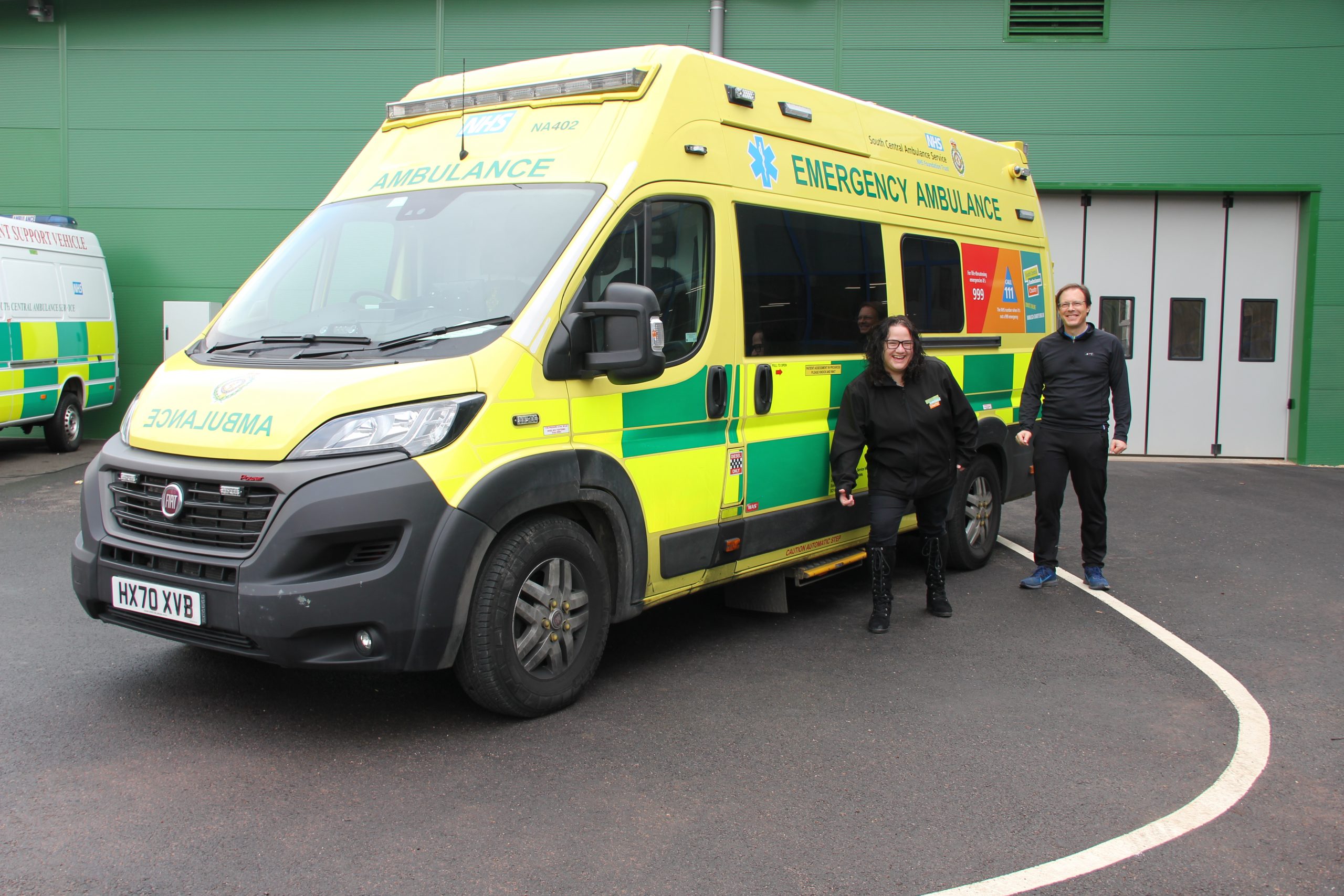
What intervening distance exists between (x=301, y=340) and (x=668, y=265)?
1.52m

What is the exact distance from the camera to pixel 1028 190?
782cm

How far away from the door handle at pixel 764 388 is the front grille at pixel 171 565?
2.43 meters

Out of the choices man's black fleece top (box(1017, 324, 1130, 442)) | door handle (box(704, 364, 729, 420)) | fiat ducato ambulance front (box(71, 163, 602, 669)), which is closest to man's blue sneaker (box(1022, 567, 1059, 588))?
man's black fleece top (box(1017, 324, 1130, 442))

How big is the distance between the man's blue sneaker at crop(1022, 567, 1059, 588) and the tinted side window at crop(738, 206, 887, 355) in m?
2.00

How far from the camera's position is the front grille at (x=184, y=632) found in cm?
378

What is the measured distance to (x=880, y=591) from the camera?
223 inches

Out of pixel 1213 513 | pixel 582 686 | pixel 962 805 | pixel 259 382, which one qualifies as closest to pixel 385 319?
pixel 259 382

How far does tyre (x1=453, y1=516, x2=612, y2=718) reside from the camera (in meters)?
3.96

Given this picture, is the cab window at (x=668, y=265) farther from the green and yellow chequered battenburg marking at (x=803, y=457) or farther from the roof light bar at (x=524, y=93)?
the green and yellow chequered battenburg marking at (x=803, y=457)

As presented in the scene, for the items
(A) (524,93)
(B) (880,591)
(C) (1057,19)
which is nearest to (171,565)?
(A) (524,93)

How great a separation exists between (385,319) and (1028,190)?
532 cm

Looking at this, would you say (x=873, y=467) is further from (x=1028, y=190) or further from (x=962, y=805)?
(x=1028, y=190)

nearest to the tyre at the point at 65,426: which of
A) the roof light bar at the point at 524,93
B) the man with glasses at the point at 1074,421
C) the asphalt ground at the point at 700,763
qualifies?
the asphalt ground at the point at 700,763

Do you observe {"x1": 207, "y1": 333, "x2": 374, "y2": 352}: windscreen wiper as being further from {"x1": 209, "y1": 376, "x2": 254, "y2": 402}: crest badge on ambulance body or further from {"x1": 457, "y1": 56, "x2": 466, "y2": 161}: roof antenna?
{"x1": 457, "y1": 56, "x2": 466, "y2": 161}: roof antenna
